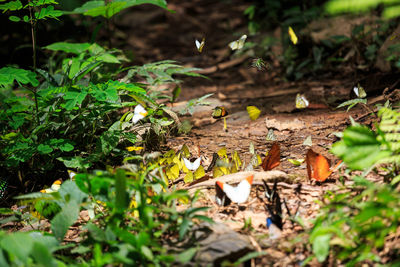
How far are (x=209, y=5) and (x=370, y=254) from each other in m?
6.82

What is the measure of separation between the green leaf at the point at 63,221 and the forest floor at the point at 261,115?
0.62 m

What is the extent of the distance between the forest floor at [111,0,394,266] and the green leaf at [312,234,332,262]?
0.16 metres

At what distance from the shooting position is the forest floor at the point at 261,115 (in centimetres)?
175

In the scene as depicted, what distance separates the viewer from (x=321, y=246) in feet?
4.36

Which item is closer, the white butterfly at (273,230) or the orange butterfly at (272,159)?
the white butterfly at (273,230)

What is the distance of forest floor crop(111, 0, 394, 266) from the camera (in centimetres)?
175

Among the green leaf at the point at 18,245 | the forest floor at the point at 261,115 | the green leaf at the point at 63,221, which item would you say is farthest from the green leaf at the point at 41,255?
the forest floor at the point at 261,115

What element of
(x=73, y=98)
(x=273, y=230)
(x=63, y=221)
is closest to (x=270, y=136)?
(x=273, y=230)

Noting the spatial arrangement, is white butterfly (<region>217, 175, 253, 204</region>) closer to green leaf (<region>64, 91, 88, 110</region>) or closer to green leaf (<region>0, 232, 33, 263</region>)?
green leaf (<region>0, 232, 33, 263</region>)

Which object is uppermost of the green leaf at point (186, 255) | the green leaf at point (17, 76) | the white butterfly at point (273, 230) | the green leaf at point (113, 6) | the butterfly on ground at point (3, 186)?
the green leaf at point (113, 6)

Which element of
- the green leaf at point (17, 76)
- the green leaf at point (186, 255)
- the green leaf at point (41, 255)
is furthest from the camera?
the green leaf at point (17, 76)

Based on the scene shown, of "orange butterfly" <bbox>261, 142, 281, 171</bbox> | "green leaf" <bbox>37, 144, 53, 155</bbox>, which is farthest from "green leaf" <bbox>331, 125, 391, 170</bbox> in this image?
"green leaf" <bbox>37, 144, 53, 155</bbox>

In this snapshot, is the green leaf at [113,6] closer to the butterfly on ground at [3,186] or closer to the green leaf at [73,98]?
the green leaf at [73,98]

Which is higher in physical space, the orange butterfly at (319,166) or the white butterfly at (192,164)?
the orange butterfly at (319,166)
